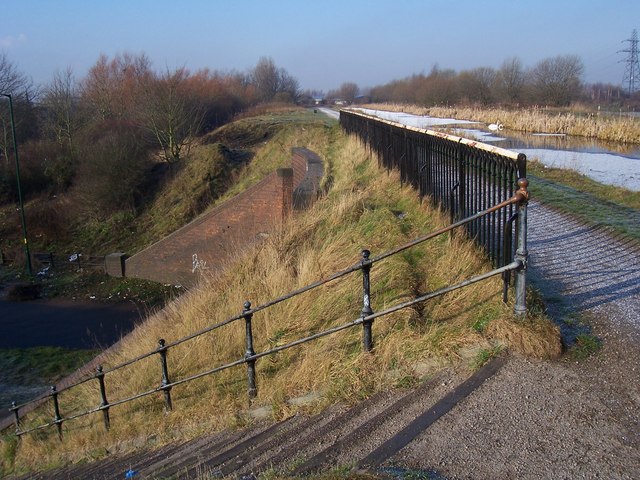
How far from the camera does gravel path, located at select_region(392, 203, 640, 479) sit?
3.33 metres

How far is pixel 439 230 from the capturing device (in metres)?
4.70

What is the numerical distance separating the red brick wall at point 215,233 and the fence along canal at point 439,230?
6.59 metres

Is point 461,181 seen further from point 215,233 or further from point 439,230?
point 215,233

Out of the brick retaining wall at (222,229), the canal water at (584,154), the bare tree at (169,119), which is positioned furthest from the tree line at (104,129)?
the canal water at (584,154)

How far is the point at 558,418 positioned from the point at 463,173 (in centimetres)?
326

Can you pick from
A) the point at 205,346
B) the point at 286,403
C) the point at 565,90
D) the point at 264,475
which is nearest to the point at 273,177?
the point at 205,346

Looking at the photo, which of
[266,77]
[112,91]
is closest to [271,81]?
[266,77]

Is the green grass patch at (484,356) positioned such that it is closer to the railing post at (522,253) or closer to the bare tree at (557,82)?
the railing post at (522,253)

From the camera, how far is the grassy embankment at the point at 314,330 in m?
4.65

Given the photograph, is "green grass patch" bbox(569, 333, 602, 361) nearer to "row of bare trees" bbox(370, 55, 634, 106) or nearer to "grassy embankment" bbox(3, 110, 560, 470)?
"grassy embankment" bbox(3, 110, 560, 470)

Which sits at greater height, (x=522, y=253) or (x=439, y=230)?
(x=439, y=230)

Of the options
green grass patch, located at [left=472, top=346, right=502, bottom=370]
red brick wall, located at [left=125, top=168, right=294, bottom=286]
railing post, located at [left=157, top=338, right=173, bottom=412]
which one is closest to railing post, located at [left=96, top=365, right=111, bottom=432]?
railing post, located at [left=157, top=338, right=173, bottom=412]

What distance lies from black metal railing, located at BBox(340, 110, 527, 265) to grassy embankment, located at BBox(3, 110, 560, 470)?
0.91 ft

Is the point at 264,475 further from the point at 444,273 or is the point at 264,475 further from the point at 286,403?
the point at 444,273
